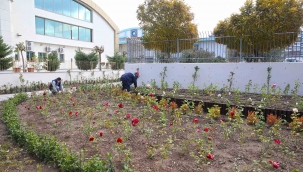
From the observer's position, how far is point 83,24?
2645 cm

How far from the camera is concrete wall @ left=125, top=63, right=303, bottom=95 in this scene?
7414 mm

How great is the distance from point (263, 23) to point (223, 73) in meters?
2.94

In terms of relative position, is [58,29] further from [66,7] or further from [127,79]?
[127,79]

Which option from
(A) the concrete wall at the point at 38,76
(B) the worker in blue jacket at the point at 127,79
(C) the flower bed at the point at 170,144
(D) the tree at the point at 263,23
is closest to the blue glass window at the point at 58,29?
(A) the concrete wall at the point at 38,76

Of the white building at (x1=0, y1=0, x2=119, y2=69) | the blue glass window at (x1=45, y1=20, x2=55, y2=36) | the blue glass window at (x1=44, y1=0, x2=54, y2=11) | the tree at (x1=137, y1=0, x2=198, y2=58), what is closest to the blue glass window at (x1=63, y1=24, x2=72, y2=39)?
the white building at (x1=0, y1=0, x2=119, y2=69)

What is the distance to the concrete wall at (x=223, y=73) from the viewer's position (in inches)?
292

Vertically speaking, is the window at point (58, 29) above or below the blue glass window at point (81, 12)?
below

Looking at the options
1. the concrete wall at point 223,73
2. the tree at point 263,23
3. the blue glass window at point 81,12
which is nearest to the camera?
the concrete wall at point 223,73

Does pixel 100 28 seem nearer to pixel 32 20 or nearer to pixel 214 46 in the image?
pixel 32 20

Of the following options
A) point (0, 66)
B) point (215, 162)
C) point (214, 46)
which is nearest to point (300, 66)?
point (214, 46)

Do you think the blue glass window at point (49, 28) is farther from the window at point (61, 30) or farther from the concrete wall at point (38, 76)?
the concrete wall at point (38, 76)

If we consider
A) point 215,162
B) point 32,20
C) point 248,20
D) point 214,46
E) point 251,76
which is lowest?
point 215,162

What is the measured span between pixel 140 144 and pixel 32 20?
69.9 ft

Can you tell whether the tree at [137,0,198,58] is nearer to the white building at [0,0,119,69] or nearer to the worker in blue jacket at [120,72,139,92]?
the worker in blue jacket at [120,72,139,92]
